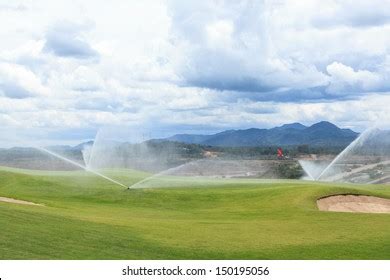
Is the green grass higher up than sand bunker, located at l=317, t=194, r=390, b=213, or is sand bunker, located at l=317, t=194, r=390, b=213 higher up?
sand bunker, located at l=317, t=194, r=390, b=213

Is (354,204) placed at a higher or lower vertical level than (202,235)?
higher

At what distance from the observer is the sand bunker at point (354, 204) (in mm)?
46719

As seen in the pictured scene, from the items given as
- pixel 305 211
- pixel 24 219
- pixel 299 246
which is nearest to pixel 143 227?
pixel 24 219

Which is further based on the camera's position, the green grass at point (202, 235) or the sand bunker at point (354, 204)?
the sand bunker at point (354, 204)

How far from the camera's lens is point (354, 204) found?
48.3 metres

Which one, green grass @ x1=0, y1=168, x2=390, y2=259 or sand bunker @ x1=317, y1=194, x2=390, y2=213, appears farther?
sand bunker @ x1=317, y1=194, x2=390, y2=213

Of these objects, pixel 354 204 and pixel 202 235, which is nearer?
pixel 202 235

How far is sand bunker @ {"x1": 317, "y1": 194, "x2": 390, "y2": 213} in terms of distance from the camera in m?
46.7

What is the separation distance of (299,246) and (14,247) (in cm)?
1279

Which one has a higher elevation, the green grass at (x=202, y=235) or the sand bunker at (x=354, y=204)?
the sand bunker at (x=354, y=204)
